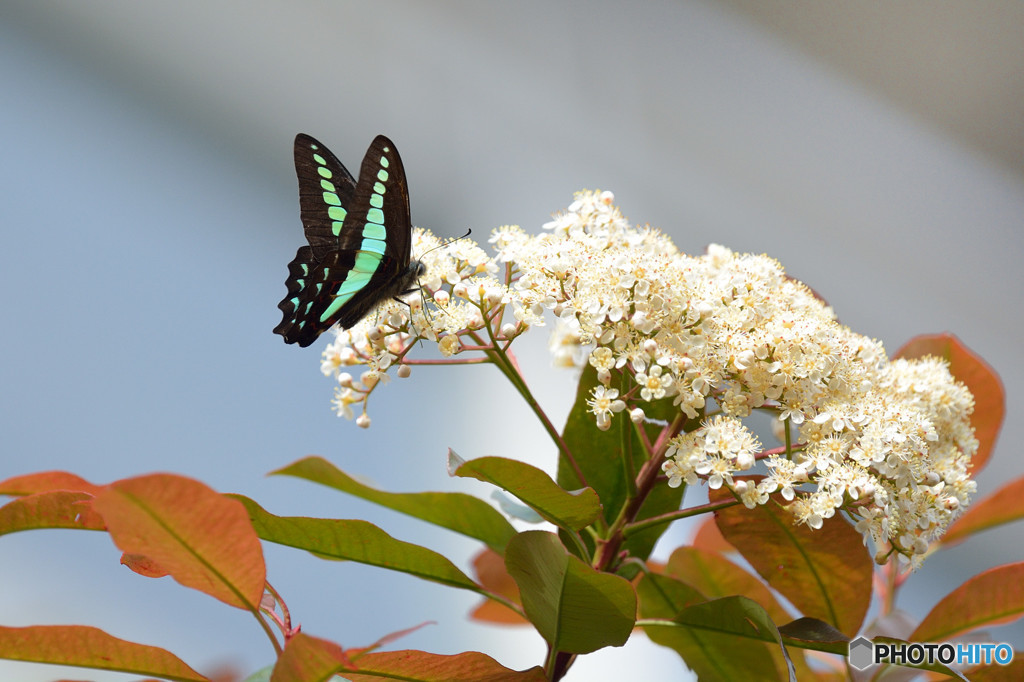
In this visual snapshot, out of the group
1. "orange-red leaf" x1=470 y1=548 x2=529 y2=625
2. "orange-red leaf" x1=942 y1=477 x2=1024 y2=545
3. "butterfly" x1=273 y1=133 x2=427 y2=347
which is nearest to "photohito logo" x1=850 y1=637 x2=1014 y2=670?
"orange-red leaf" x1=942 y1=477 x2=1024 y2=545

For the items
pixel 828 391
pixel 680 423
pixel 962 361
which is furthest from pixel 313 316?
pixel 962 361

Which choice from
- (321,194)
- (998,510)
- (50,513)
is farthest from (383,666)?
(998,510)

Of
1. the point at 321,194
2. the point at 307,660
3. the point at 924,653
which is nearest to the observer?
the point at 307,660

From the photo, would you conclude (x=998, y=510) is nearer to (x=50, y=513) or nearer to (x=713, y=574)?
(x=713, y=574)

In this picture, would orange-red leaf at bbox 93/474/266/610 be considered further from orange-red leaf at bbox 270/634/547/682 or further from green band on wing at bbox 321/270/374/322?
green band on wing at bbox 321/270/374/322

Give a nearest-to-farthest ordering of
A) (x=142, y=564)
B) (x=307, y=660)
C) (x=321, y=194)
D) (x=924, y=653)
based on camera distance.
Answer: (x=307, y=660), (x=142, y=564), (x=924, y=653), (x=321, y=194)

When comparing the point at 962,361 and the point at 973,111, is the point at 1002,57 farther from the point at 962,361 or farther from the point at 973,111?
the point at 962,361
